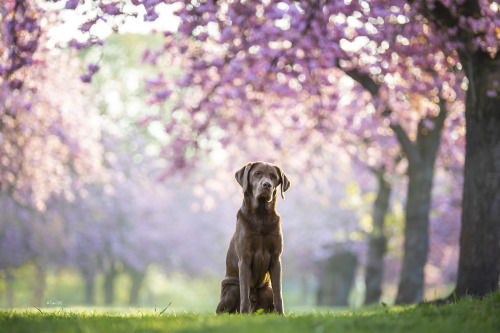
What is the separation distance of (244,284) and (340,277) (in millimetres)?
26494

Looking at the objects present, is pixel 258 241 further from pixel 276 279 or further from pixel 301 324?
pixel 301 324

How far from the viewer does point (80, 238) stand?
35438mm

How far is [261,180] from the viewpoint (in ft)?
25.8

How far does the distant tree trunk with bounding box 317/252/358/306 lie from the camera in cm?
3284

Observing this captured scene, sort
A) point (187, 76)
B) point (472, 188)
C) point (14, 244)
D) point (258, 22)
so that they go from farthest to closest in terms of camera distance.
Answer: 1. point (14, 244)
2. point (187, 76)
3. point (258, 22)
4. point (472, 188)

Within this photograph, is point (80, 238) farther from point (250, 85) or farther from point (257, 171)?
point (257, 171)

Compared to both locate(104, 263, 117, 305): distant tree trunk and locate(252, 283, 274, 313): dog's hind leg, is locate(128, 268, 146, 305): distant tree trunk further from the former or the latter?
locate(252, 283, 274, 313): dog's hind leg

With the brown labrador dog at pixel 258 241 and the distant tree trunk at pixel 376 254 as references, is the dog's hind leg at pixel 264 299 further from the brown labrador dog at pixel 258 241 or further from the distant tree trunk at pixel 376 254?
the distant tree trunk at pixel 376 254

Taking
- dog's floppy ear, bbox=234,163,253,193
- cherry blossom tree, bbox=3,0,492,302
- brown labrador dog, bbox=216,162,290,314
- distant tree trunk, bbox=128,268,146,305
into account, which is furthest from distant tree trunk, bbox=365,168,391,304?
distant tree trunk, bbox=128,268,146,305

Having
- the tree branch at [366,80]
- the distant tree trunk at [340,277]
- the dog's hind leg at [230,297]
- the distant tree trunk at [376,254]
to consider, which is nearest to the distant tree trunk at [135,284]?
the distant tree trunk at [340,277]

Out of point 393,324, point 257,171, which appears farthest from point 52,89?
point 393,324

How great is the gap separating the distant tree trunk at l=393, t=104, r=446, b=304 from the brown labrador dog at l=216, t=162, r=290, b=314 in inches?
309

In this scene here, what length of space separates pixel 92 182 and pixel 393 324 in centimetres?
3110

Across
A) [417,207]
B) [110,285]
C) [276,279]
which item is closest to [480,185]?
[276,279]
